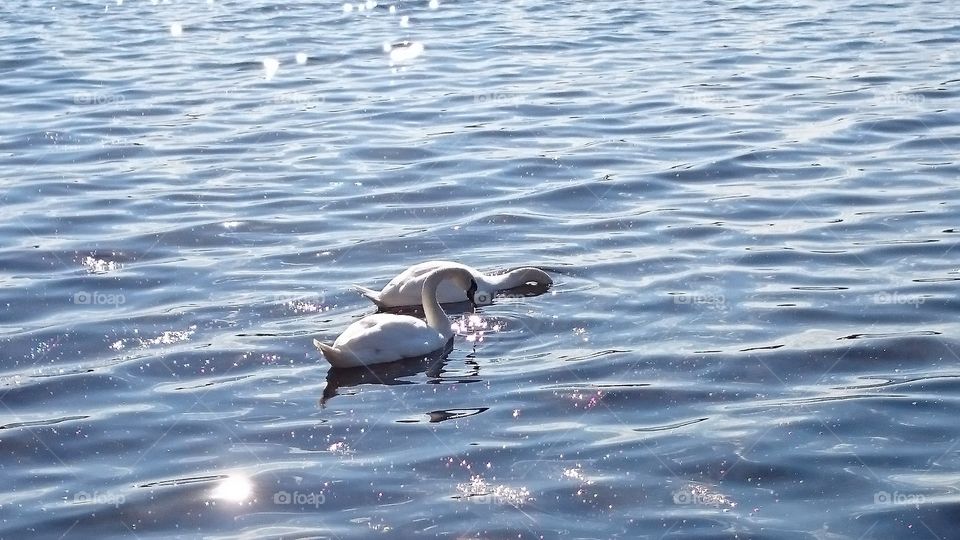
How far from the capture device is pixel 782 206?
1619cm

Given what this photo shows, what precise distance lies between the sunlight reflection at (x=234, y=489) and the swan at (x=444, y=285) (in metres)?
3.61

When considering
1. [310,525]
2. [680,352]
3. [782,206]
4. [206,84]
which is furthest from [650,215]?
[206,84]

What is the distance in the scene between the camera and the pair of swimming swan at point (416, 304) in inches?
459

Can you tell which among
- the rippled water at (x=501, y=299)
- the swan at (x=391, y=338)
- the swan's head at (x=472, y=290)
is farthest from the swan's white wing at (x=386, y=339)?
the swan's head at (x=472, y=290)

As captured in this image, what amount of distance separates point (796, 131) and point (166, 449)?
11.5 m

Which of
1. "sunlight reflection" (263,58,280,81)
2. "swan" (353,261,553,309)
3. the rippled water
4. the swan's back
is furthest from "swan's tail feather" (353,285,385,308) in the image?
"sunlight reflection" (263,58,280,81)

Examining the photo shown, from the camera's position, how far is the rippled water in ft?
31.2

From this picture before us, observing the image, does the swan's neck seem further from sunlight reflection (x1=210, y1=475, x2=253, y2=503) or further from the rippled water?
sunlight reflection (x1=210, y1=475, x2=253, y2=503)

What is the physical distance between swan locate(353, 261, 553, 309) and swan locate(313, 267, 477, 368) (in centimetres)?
40

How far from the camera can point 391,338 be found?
1184cm

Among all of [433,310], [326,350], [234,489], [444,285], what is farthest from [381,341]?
[234,489]

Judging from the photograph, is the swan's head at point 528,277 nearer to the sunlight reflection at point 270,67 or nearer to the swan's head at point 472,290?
the swan's head at point 472,290

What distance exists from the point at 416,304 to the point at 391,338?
1475 millimetres

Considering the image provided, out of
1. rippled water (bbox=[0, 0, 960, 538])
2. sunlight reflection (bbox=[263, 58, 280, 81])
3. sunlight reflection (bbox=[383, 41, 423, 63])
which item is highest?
rippled water (bbox=[0, 0, 960, 538])
